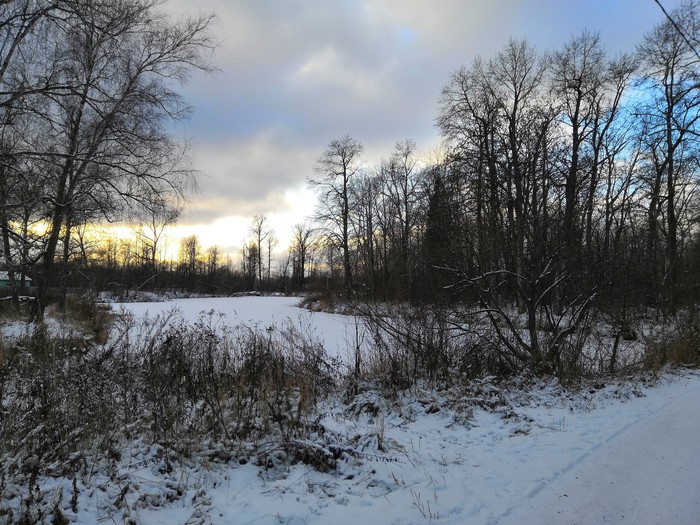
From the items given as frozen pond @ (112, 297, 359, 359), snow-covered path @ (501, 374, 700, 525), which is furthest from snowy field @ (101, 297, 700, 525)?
frozen pond @ (112, 297, 359, 359)

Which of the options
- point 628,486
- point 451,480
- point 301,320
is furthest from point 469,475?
point 301,320

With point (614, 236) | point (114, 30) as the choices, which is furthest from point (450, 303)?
point (114, 30)

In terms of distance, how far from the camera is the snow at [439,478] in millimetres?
3092

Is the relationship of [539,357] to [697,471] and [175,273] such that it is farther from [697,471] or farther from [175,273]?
[175,273]

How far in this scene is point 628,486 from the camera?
3510mm

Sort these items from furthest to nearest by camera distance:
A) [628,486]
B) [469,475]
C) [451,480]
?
[469,475], [451,480], [628,486]

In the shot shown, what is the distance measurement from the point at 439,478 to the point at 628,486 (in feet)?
5.14

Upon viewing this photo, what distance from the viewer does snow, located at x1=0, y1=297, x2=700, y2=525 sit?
3.09 m

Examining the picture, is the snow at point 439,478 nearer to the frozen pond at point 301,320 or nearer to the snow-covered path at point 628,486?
the snow-covered path at point 628,486

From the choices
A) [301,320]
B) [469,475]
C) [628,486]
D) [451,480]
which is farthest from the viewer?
[301,320]

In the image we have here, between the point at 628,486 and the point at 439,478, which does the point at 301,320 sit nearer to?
the point at 439,478

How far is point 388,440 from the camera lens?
14.9ft

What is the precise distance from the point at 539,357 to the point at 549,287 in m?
1.45

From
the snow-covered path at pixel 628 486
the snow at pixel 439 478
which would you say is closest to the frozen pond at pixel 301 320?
the snow at pixel 439 478
